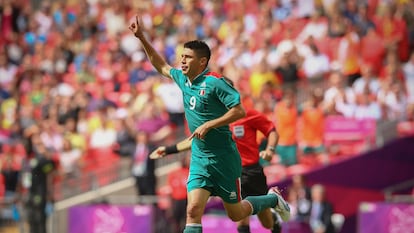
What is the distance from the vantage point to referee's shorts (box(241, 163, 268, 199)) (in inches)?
512

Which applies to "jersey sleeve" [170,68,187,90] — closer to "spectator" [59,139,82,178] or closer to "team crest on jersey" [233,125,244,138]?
"team crest on jersey" [233,125,244,138]

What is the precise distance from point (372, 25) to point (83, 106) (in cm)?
601

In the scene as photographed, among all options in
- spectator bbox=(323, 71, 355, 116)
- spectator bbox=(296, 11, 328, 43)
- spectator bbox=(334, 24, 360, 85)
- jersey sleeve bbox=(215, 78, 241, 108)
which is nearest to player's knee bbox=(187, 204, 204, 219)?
jersey sleeve bbox=(215, 78, 241, 108)

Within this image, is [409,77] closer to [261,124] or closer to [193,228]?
[261,124]

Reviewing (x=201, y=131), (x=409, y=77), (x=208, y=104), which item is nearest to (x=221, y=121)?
(x=201, y=131)

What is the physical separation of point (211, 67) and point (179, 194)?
2.51 m

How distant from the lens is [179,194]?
18641 millimetres

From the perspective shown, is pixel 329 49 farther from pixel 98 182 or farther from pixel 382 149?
pixel 98 182

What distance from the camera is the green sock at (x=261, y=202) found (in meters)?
11.8

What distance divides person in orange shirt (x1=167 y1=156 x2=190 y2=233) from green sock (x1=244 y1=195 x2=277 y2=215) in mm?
6246

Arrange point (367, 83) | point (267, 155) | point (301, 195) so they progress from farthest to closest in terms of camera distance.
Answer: point (367, 83) → point (301, 195) → point (267, 155)

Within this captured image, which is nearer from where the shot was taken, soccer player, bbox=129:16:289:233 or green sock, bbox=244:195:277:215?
soccer player, bbox=129:16:289:233

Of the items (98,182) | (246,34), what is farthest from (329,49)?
(98,182)

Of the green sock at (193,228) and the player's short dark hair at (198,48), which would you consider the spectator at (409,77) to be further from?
the green sock at (193,228)
